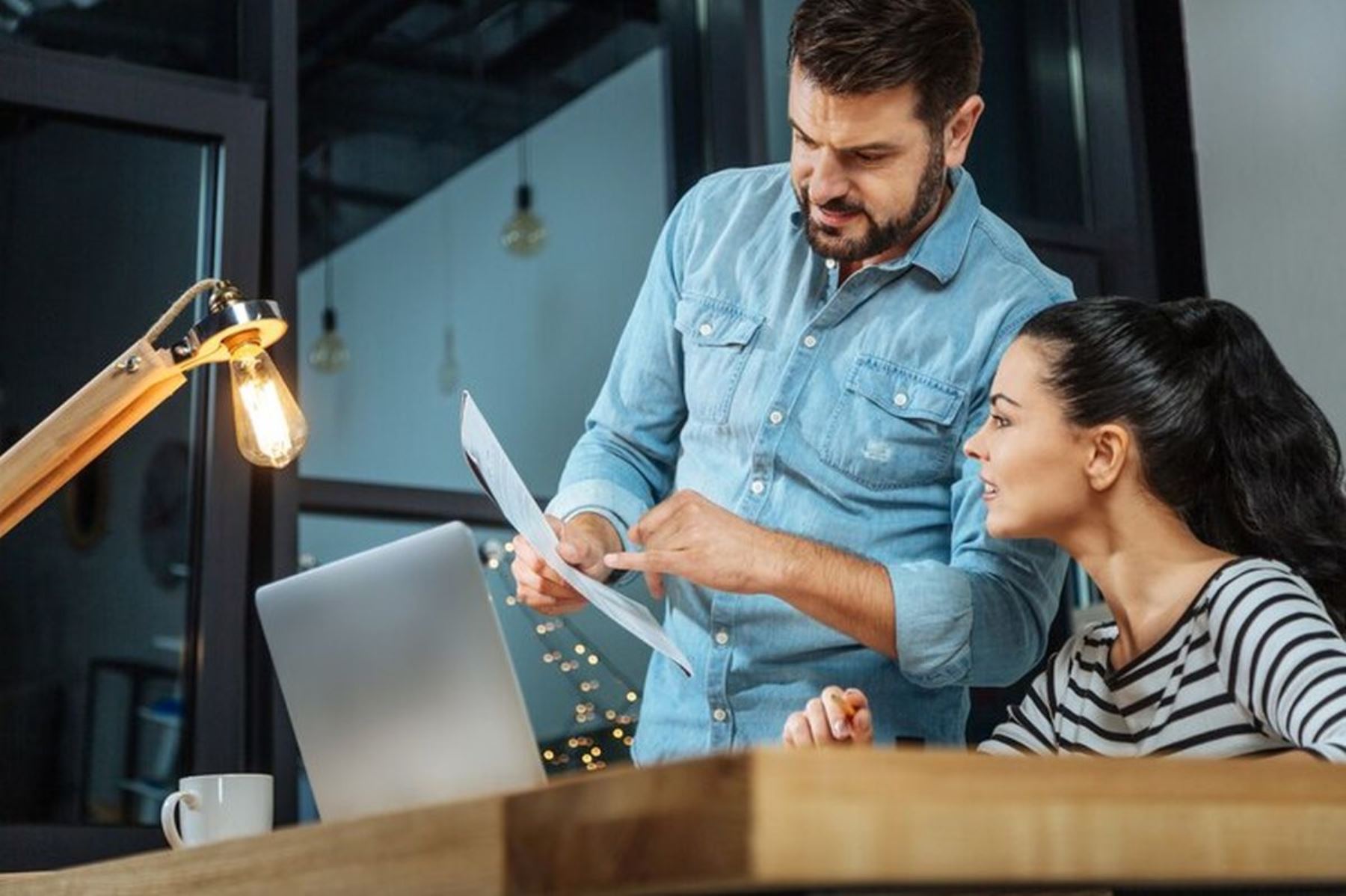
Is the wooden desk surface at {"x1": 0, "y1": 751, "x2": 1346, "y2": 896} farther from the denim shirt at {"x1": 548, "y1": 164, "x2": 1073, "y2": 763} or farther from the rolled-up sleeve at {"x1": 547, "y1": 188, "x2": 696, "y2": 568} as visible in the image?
the rolled-up sleeve at {"x1": 547, "y1": 188, "x2": 696, "y2": 568}

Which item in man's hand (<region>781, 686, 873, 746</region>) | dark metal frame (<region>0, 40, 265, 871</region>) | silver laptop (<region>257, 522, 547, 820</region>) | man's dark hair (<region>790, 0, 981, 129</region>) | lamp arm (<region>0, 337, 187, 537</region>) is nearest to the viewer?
silver laptop (<region>257, 522, 547, 820</region>)

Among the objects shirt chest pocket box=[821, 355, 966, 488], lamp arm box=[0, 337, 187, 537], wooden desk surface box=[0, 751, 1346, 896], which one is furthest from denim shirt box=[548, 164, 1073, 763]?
wooden desk surface box=[0, 751, 1346, 896]

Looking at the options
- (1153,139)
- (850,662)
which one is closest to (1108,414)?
(850,662)

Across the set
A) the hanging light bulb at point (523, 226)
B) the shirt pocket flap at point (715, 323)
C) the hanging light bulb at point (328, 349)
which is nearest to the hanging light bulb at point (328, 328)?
the hanging light bulb at point (328, 349)

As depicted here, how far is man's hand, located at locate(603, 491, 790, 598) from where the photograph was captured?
157 centimetres

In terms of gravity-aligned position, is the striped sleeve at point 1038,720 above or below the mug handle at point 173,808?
above

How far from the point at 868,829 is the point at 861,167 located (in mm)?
1146

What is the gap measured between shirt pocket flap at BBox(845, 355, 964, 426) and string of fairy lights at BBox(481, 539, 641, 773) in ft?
4.86

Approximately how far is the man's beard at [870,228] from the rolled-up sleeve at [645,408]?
0.67ft

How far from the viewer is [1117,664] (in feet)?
5.33

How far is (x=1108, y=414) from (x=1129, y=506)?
0.27 ft

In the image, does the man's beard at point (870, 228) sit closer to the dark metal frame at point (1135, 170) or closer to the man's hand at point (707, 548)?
the man's hand at point (707, 548)

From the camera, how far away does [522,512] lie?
54.1 inches

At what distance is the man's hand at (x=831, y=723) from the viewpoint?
1398 millimetres
